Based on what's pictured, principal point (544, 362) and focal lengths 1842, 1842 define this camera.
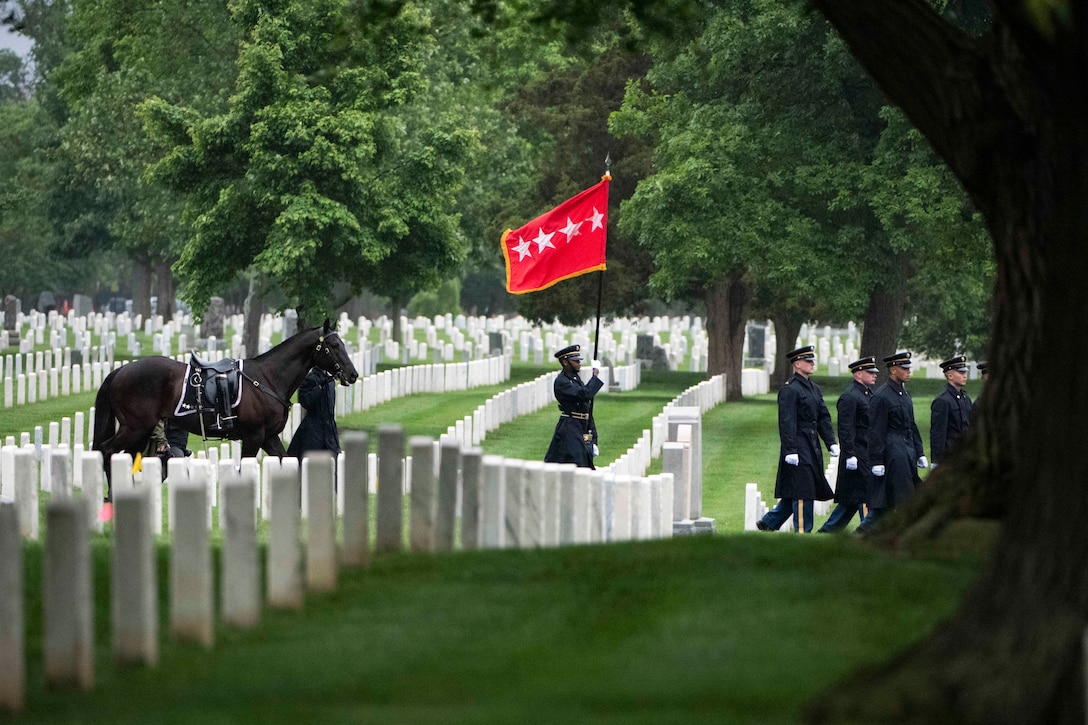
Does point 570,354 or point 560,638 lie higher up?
point 570,354

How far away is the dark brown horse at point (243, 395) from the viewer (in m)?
16.3

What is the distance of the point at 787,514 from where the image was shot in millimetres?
15266

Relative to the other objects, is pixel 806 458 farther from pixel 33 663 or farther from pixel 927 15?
pixel 33 663

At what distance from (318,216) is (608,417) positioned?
6.09m

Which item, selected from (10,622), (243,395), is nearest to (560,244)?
(243,395)

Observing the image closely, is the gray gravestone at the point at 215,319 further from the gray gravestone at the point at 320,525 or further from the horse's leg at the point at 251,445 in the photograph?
the gray gravestone at the point at 320,525

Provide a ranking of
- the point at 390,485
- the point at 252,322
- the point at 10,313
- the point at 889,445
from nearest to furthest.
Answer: the point at 390,485, the point at 889,445, the point at 252,322, the point at 10,313

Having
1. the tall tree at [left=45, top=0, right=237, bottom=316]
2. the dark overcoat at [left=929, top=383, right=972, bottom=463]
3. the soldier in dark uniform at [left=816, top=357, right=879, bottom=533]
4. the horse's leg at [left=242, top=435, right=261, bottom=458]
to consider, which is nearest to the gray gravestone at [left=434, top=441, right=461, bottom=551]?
the soldier in dark uniform at [left=816, top=357, right=879, bottom=533]

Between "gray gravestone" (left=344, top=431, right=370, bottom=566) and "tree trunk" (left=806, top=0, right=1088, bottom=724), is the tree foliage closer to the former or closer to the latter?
"tree trunk" (left=806, top=0, right=1088, bottom=724)

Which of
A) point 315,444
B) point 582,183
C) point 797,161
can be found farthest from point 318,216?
point 582,183

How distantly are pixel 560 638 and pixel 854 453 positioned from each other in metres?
9.52

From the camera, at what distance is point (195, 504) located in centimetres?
588

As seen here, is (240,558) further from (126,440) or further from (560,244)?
(560,244)

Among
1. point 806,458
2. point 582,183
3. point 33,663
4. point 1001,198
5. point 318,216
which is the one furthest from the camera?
point 582,183
